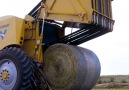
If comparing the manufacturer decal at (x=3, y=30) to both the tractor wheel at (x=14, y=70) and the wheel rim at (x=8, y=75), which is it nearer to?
the tractor wheel at (x=14, y=70)

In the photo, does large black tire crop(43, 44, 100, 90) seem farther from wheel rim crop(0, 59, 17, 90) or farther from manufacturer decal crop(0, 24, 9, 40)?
manufacturer decal crop(0, 24, 9, 40)

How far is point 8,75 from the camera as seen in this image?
9836mm

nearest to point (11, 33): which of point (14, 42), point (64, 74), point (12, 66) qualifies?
point (14, 42)

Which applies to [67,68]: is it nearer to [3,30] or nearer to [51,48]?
[51,48]

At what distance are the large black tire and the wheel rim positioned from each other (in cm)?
90

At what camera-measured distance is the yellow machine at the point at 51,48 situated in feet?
31.9

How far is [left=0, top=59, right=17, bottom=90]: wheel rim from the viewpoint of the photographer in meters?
9.77

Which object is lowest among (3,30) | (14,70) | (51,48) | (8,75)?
(8,75)

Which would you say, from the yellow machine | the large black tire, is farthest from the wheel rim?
the large black tire

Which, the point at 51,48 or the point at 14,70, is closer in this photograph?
the point at 14,70

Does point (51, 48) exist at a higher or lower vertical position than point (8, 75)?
higher

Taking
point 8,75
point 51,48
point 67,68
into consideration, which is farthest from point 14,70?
point 67,68

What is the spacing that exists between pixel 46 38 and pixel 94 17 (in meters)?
2.14

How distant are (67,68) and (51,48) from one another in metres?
0.77
